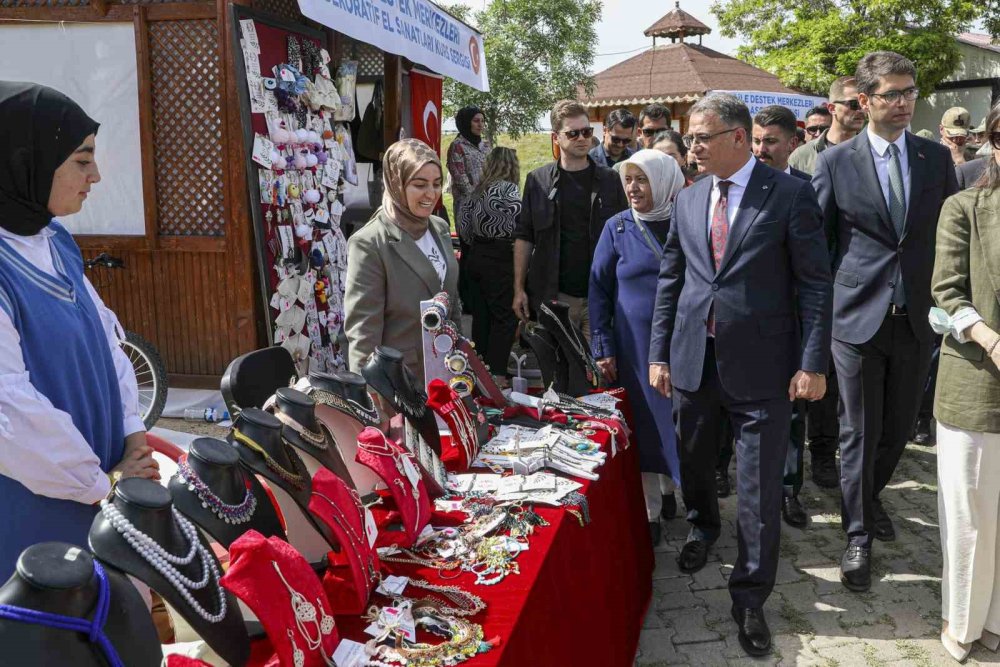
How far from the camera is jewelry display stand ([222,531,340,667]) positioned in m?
1.23

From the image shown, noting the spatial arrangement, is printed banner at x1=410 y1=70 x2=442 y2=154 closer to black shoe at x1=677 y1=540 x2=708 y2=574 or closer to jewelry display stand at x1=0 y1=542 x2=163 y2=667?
black shoe at x1=677 y1=540 x2=708 y2=574

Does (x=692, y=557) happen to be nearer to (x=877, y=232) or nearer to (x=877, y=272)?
(x=877, y=272)

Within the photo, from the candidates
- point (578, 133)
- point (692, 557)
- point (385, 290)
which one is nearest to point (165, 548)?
point (385, 290)

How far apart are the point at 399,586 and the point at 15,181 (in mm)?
1080

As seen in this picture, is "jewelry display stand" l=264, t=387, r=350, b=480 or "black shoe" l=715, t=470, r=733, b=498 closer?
"jewelry display stand" l=264, t=387, r=350, b=480

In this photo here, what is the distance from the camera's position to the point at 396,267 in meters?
2.87

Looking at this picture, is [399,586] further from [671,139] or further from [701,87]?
[701,87]

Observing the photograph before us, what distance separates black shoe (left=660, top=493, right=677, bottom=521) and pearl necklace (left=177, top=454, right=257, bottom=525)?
99.5 inches

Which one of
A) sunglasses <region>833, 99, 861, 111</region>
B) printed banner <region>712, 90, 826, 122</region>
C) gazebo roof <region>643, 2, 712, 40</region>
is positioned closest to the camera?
sunglasses <region>833, 99, 861, 111</region>

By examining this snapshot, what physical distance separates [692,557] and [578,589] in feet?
4.41

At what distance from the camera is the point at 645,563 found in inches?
123

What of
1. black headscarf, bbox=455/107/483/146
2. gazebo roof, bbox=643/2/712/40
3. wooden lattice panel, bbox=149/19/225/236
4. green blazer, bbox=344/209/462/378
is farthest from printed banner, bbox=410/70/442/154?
gazebo roof, bbox=643/2/712/40

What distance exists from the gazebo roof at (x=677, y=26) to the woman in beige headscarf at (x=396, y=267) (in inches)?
935

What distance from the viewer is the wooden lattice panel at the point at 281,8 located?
4.94 meters
